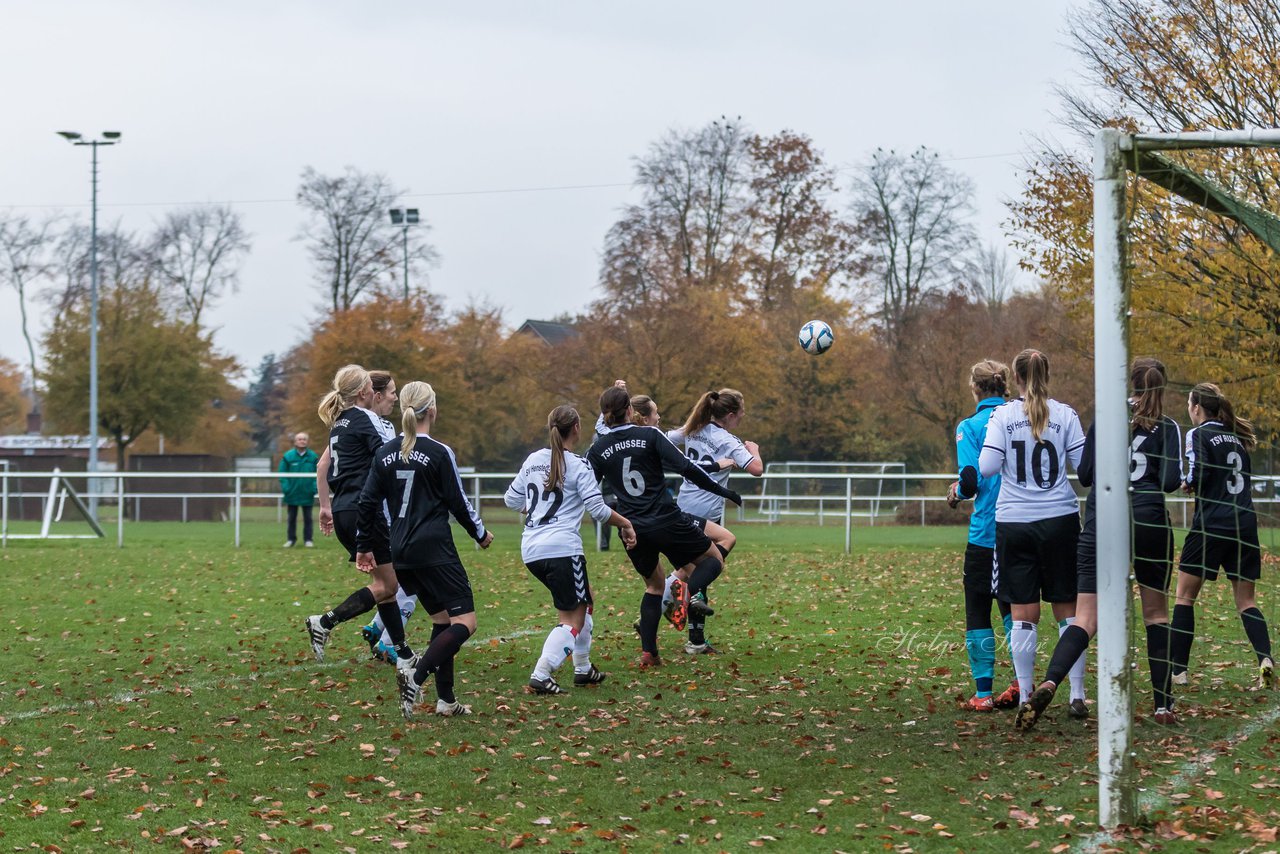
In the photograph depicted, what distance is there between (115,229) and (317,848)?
54.0 meters

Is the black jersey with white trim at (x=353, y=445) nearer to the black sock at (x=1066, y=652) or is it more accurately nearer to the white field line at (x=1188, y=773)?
the black sock at (x=1066, y=652)

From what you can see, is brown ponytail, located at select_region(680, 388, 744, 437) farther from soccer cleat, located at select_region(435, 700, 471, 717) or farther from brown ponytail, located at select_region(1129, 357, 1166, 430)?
brown ponytail, located at select_region(1129, 357, 1166, 430)

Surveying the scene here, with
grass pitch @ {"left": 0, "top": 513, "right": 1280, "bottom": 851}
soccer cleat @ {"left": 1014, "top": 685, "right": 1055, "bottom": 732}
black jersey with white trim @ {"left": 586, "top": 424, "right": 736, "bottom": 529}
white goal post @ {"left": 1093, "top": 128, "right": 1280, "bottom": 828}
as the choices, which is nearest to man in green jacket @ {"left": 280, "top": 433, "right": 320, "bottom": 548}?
grass pitch @ {"left": 0, "top": 513, "right": 1280, "bottom": 851}

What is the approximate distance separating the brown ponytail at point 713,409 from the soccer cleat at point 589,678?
80.3 inches

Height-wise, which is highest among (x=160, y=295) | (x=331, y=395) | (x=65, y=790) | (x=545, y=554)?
(x=160, y=295)

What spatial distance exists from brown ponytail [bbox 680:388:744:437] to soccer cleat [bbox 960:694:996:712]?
2902 mm

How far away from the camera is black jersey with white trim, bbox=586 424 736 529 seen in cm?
862

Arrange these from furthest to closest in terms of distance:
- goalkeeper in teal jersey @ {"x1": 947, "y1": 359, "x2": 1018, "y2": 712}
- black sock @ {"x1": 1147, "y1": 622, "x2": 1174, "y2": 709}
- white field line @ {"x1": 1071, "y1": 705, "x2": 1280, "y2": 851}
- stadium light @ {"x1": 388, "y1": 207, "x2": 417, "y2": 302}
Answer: stadium light @ {"x1": 388, "y1": 207, "x2": 417, "y2": 302} → goalkeeper in teal jersey @ {"x1": 947, "y1": 359, "x2": 1018, "y2": 712} → black sock @ {"x1": 1147, "y1": 622, "x2": 1174, "y2": 709} → white field line @ {"x1": 1071, "y1": 705, "x2": 1280, "y2": 851}

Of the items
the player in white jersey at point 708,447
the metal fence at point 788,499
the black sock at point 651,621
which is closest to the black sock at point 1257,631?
the player in white jersey at point 708,447

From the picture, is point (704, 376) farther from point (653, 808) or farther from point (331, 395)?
point (653, 808)

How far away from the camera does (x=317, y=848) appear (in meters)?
5.01

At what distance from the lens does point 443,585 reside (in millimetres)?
7418

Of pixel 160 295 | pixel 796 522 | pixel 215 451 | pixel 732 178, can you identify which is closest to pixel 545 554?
pixel 796 522

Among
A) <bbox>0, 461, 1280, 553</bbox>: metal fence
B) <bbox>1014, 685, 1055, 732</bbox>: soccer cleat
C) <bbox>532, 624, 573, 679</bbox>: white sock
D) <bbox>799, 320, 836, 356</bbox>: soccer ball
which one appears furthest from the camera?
<bbox>0, 461, 1280, 553</bbox>: metal fence
